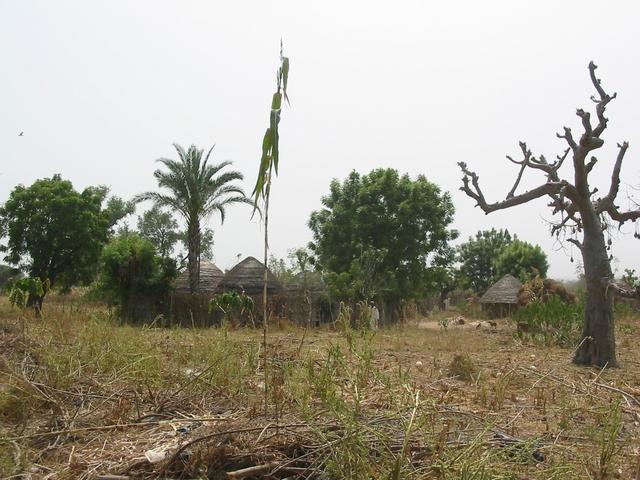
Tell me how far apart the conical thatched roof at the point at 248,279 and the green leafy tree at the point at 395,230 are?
2743 millimetres

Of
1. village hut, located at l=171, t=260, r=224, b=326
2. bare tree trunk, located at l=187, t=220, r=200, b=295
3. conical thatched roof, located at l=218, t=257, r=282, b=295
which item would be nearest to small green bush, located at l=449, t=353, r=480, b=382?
village hut, located at l=171, t=260, r=224, b=326

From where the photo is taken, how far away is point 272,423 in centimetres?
336

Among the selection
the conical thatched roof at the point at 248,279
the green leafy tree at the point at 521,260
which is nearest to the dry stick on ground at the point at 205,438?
the conical thatched roof at the point at 248,279

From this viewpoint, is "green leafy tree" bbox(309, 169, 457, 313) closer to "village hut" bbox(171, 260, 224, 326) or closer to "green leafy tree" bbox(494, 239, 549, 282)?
"village hut" bbox(171, 260, 224, 326)

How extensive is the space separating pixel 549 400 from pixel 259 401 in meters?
2.96

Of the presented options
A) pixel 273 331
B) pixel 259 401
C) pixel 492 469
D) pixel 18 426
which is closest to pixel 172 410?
pixel 259 401

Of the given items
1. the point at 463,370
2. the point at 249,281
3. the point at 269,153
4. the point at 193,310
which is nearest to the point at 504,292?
the point at 249,281

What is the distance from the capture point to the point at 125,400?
14.5 ft

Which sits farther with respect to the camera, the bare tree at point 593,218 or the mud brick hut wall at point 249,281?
the mud brick hut wall at point 249,281

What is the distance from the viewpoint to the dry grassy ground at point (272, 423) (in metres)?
2.84

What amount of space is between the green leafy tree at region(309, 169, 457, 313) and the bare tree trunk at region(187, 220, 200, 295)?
5.29m

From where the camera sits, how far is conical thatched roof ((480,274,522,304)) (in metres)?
26.2

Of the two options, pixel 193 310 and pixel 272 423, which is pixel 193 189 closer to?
pixel 193 310

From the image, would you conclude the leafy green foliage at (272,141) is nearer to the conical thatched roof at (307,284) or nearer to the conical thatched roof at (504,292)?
the conical thatched roof at (307,284)
